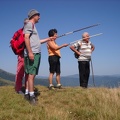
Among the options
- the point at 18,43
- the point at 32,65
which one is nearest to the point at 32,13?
the point at 18,43

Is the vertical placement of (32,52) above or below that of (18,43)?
below

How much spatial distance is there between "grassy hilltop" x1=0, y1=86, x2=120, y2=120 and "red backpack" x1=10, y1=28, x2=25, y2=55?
1557 millimetres

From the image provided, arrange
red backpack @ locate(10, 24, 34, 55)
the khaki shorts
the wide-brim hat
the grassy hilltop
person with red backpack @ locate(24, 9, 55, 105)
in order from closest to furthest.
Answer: the grassy hilltop, person with red backpack @ locate(24, 9, 55, 105), the khaki shorts, the wide-brim hat, red backpack @ locate(10, 24, 34, 55)

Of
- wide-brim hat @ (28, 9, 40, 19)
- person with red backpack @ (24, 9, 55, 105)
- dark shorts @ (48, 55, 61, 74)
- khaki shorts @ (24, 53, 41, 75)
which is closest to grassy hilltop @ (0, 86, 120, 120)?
person with red backpack @ (24, 9, 55, 105)

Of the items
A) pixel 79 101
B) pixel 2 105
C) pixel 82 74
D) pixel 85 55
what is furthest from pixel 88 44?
pixel 2 105

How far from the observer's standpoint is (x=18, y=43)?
8.01 metres

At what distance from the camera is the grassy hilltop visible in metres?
6.04

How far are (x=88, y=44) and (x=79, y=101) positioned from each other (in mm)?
3949

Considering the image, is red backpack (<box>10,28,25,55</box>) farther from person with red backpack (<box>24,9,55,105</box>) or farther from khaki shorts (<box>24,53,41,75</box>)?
khaki shorts (<box>24,53,41,75</box>)

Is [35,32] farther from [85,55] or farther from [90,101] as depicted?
[85,55]

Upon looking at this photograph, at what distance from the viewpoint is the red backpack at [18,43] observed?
26.2ft

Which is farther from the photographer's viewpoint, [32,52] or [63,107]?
[32,52]

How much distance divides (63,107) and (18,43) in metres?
2.51

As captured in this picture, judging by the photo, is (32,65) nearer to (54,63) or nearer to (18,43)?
(18,43)
